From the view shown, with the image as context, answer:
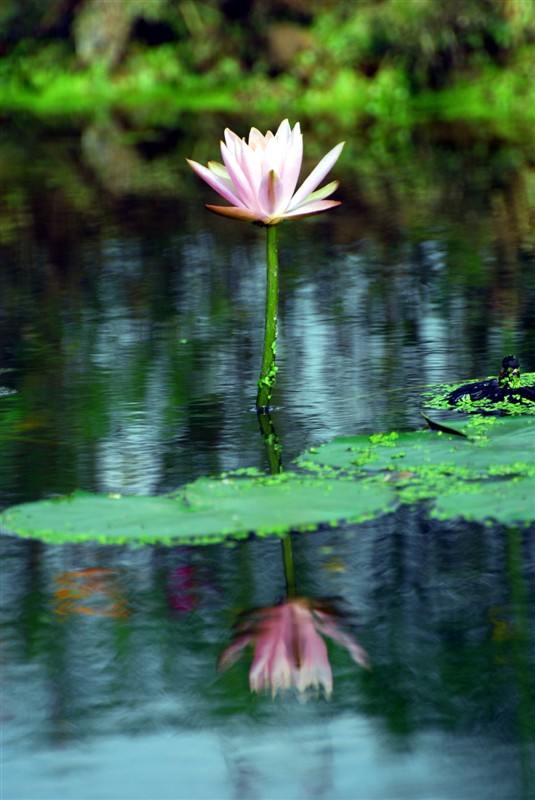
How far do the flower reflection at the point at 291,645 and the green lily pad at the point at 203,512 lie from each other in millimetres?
280

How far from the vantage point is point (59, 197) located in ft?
31.9

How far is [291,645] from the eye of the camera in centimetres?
243

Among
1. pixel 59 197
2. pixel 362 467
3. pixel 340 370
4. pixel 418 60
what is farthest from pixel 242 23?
pixel 362 467

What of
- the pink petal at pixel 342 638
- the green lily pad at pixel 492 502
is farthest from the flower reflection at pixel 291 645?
the green lily pad at pixel 492 502

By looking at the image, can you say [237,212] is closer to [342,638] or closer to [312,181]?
[312,181]

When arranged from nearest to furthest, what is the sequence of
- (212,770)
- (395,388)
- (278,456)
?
(212,770) < (278,456) < (395,388)

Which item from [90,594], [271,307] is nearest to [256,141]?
[271,307]

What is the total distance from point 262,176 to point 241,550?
3.74ft

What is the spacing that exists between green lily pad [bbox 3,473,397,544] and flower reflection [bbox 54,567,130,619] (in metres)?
0.07

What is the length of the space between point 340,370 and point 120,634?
6.75ft

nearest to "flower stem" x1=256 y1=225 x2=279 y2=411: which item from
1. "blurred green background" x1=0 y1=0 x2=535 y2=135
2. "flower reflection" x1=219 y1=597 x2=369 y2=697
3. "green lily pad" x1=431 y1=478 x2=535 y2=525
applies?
"green lily pad" x1=431 y1=478 x2=535 y2=525

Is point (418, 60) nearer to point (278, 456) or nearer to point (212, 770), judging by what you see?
point (278, 456)

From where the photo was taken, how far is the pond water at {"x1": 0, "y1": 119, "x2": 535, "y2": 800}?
6.81ft

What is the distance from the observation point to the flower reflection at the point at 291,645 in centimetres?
232
